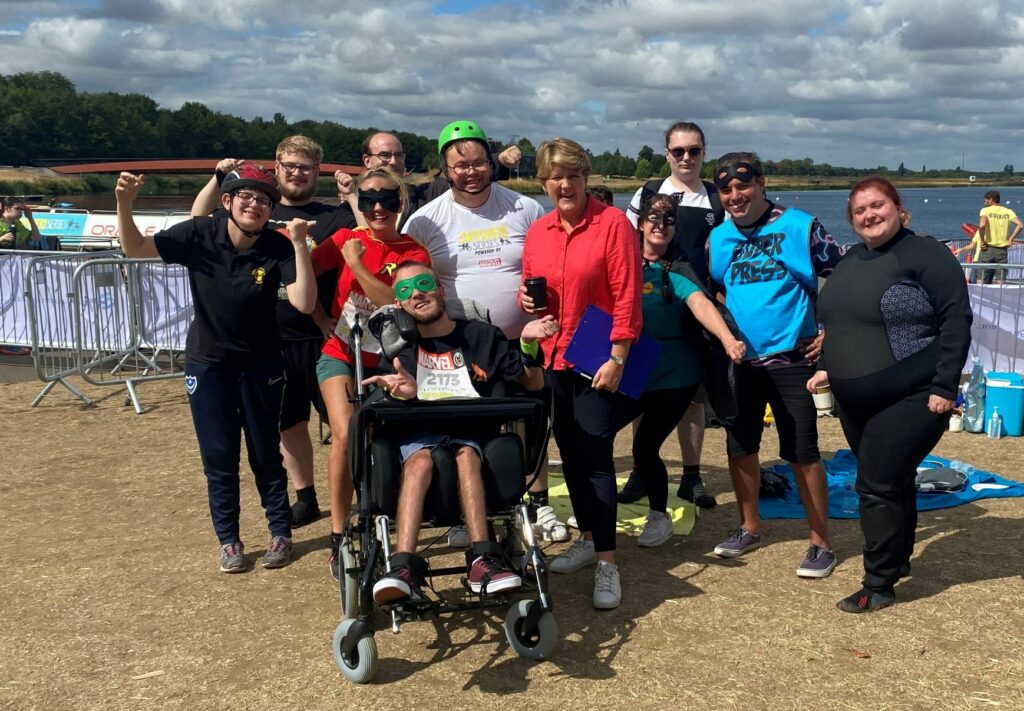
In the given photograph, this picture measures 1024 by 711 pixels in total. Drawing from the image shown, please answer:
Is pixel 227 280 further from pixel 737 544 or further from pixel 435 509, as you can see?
pixel 737 544

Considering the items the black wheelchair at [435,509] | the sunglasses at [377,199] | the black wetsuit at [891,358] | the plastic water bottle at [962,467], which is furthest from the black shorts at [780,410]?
the plastic water bottle at [962,467]

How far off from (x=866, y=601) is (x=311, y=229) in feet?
11.2

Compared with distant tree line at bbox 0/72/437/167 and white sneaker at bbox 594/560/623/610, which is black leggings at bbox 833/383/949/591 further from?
distant tree line at bbox 0/72/437/167

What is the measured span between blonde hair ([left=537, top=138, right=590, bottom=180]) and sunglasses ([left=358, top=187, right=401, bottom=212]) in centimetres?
70

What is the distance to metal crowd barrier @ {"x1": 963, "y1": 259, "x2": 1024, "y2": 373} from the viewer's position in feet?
32.5

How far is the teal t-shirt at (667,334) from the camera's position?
5.09m

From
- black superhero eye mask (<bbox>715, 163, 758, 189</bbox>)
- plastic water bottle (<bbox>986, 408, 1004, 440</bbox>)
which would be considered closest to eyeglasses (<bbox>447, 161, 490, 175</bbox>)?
black superhero eye mask (<bbox>715, 163, 758, 189</bbox>)

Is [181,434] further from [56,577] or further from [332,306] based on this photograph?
[332,306]

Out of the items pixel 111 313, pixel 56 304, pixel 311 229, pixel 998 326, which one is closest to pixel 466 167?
pixel 311 229

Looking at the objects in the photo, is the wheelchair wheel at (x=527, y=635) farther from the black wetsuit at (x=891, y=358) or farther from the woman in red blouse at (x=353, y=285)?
the black wetsuit at (x=891, y=358)

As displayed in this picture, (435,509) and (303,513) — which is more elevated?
(435,509)

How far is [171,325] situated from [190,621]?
23.8ft

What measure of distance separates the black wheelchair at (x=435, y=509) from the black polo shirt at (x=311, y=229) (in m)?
1.38

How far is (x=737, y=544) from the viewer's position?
526cm
